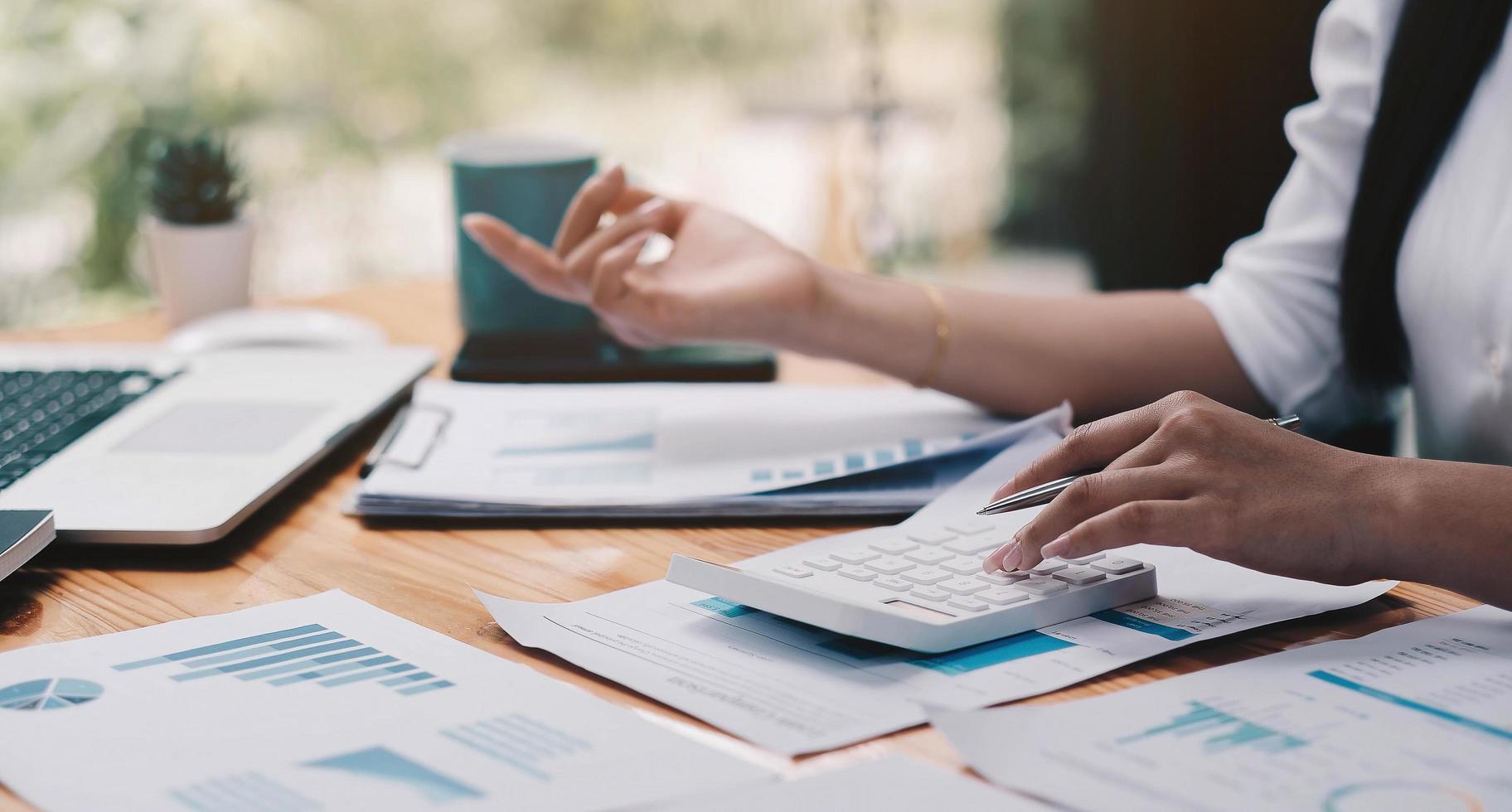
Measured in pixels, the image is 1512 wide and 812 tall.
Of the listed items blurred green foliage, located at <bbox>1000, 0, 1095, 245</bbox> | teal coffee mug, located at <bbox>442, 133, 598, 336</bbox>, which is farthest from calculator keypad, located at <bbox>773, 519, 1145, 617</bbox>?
blurred green foliage, located at <bbox>1000, 0, 1095, 245</bbox>

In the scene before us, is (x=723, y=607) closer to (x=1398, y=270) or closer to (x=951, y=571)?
(x=951, y=571)

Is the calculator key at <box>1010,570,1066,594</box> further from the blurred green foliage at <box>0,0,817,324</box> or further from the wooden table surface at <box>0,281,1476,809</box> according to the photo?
the blurred green foliage at <box>0,0,817,324</box>

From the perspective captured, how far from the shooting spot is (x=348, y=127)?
12.0ft

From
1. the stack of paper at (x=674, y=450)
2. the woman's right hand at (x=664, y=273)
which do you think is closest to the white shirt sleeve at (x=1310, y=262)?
the stack of paper at (x=674, y=450)

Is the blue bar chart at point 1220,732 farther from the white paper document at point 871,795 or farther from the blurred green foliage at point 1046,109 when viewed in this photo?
the blurred green foliage at point 1046,109

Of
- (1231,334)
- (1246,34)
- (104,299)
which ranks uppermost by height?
(1246,34)

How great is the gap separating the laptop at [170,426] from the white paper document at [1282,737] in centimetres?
42

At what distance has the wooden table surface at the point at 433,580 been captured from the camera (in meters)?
0.50

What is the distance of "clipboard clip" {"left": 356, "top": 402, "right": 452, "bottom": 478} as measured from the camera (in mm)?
753

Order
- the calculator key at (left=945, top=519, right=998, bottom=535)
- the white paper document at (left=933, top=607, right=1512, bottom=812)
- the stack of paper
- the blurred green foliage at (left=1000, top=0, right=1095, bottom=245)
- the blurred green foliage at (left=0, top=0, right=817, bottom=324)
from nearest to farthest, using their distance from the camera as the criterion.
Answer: the white paper document at (left=933, top=607, right=1512, bottom=812), the calculator key at (left=945, top=519, right=998, bottom=535), the stack of paper, the blurred green foliage at (left=1000, top=0, right=1095, bottom=245), the blurred green foliage at (left=0, top=0, right=817, bottom=324)

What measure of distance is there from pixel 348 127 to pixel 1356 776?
364 cm

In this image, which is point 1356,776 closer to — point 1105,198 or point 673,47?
point 1105,198

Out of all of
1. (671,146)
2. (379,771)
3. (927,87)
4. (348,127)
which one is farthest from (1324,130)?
(348,127)

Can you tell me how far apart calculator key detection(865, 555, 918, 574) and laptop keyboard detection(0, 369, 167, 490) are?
47cm
